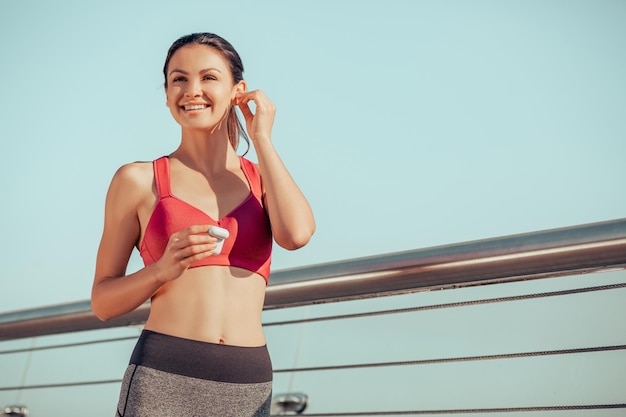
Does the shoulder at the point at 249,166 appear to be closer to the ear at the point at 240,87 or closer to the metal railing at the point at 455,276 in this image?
the ear at the point at 240,87

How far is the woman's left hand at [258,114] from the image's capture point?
2043 millimetres

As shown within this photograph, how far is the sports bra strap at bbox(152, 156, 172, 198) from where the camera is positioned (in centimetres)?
198

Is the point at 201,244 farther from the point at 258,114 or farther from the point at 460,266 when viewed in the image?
the point at 460,266

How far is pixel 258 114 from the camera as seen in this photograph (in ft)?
6.75

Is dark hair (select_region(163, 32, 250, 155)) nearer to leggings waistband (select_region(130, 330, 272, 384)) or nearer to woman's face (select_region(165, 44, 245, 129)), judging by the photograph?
woman's face (select_region(165, 44, 245, 129))

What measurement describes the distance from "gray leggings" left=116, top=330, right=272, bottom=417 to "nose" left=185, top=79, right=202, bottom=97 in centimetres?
56

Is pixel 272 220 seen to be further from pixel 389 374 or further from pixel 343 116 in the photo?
pixel 343 116

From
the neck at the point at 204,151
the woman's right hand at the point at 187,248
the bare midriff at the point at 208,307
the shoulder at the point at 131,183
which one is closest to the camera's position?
the woman's right hand at the point at 187,248

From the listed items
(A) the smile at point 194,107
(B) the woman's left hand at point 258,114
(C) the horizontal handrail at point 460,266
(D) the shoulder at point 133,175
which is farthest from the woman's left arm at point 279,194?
(C) the horizontal handrail at point 460,266

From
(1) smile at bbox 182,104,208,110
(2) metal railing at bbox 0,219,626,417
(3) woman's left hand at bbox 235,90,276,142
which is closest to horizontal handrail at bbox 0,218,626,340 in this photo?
(2) metal railing at bbox 0,219,626,417

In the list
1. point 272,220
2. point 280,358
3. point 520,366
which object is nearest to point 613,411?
point 520,366

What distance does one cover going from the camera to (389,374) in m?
2.83

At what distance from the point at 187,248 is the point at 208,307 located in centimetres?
19

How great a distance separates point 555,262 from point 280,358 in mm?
1236
